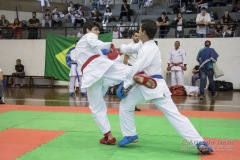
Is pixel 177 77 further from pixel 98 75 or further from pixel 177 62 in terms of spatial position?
pixel 98 75

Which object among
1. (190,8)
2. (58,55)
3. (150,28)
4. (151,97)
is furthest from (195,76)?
(151,97)

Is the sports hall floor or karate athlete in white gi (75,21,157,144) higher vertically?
karate athlete in white gi (75,21,157,144)

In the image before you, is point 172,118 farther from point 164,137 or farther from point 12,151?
point 12,151

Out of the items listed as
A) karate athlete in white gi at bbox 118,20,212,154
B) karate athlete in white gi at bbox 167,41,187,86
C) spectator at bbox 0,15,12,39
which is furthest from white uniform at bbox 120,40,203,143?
spectator at bbox 0,15,12,39

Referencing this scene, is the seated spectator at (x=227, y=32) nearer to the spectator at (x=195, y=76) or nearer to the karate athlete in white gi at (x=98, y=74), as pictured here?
the spectator at (x=195, y=76)

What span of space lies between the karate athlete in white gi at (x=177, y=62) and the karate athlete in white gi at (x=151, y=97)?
320 inches

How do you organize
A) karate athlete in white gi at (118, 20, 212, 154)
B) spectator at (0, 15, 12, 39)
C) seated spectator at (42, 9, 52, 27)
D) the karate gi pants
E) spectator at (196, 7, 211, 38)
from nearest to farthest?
1. karate athlete in white gi at (118, 20, 212, 154)
2. the karate gi pants
3. spectator at (196, 7, 211, 38)
4. spectator at (0, 15, 12, 39)
5. seated spectator at (42, 9, 52, 27)

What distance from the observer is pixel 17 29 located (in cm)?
1708

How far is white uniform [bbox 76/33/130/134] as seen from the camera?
Result: 5.17 metres

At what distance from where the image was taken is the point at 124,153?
473 centimetres

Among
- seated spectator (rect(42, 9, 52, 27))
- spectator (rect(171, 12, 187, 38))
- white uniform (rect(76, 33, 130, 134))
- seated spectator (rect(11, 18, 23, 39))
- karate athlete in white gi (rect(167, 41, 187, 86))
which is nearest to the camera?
white uniform (rect(76, 33, 130, 134))

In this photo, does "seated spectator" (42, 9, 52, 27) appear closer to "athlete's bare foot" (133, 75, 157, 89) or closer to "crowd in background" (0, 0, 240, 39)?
"crowd in background" (0, 0, 240, 39)

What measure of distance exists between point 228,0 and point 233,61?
4836 millimetres

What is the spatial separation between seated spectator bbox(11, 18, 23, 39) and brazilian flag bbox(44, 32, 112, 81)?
6.34 feet
